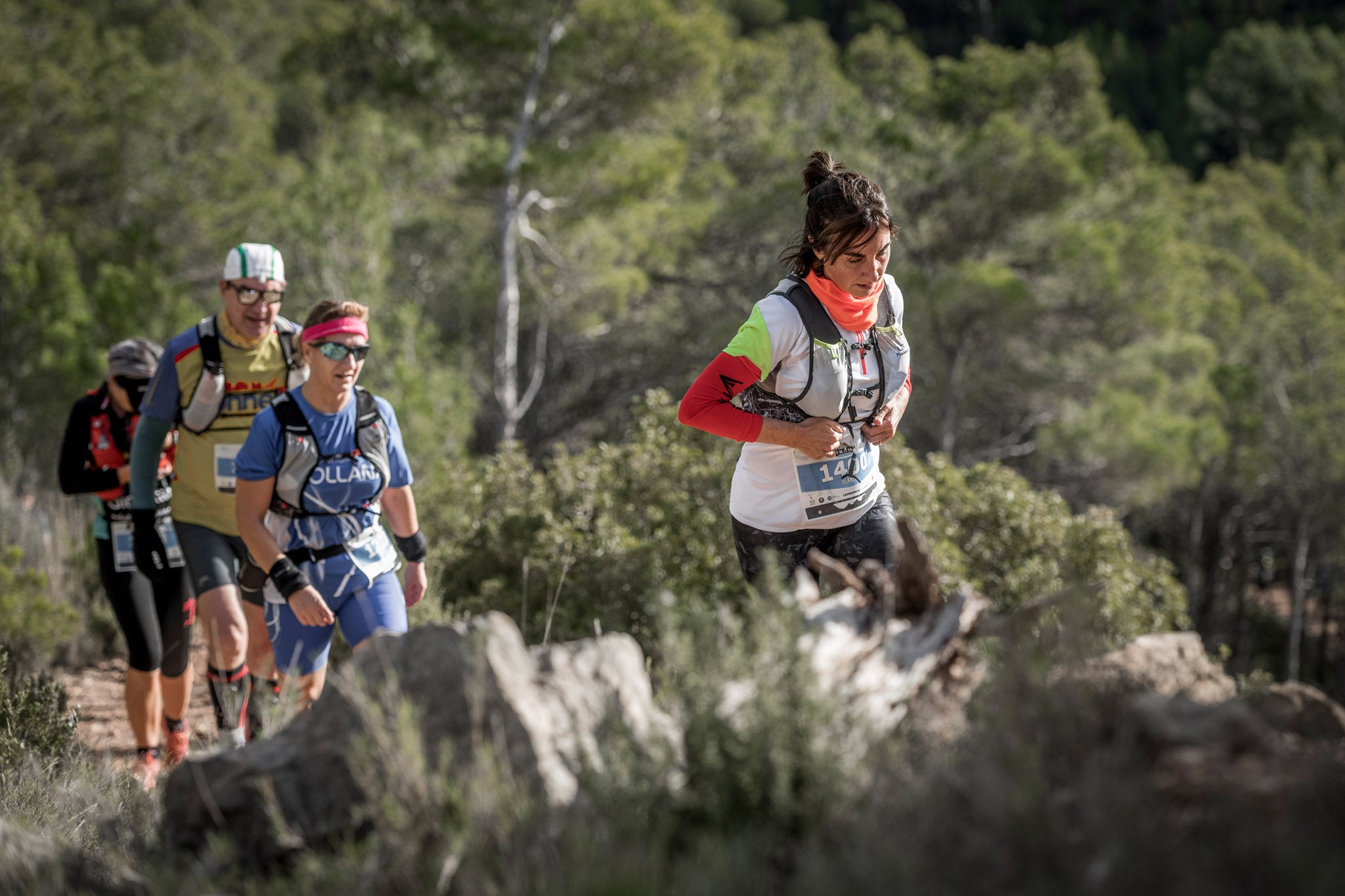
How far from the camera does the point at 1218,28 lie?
4462 cm

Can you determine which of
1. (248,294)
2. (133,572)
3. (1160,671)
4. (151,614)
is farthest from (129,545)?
(1160,671)

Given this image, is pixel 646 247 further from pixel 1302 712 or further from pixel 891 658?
pixel 1302 712

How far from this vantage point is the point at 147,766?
3773 millimetres

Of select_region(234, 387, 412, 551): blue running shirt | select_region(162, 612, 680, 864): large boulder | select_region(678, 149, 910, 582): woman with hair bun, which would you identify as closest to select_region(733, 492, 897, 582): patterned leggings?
select_region(678, 149, 910, 582): woman with hair bun

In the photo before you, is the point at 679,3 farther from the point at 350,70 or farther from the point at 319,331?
the point at 319,331

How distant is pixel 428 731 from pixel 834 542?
1.35 metres

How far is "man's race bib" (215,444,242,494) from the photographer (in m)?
3.64

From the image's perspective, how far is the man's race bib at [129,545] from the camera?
3.86m

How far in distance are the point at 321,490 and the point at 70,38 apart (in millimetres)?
19452

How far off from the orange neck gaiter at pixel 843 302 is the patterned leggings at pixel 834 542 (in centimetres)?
54

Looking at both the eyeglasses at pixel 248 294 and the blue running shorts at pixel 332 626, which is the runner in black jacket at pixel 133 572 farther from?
the blue running shorts at pixel 332 626

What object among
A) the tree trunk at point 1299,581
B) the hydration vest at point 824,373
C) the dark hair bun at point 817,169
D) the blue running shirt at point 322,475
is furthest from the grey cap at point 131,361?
the tree trunk at point 1299,581

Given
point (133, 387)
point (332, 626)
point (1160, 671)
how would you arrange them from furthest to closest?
point (133, 387)
point (332, 626)
point (1160, 671)

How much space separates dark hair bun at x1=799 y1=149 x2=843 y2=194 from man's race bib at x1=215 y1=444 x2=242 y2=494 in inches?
82.1
